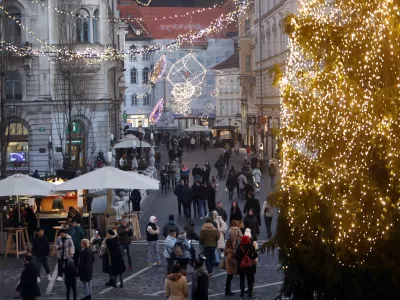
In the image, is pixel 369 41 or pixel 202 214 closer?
pixel 369 41

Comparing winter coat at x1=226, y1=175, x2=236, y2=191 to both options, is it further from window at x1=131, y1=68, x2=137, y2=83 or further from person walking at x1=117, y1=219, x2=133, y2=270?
window at x1=131, y1=68, x2=137, y2=83

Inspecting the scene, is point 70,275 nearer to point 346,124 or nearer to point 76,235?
point 76,235

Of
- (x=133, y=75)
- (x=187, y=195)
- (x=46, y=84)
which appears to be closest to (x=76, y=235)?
(x=187, y=195)

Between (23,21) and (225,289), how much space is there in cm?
3840

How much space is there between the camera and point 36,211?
88.7 ft

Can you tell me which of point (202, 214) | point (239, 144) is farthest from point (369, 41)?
point (239, 144)

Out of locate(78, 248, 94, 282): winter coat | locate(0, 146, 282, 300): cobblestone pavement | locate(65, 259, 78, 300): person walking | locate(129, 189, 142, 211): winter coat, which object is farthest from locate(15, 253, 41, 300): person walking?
locate(129, 189, 142, 211): winter coat

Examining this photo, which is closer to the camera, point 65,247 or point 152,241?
point 65,247

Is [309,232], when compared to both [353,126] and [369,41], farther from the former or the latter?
[369,41]

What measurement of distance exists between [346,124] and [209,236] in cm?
771

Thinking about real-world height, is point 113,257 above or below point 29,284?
above

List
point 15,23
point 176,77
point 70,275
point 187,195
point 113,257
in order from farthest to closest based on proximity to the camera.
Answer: point 176,77, point 15,23, point 187,195, point 113,257, point 70,275

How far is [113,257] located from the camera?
18.9 m

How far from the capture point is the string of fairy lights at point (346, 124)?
1288 cm
